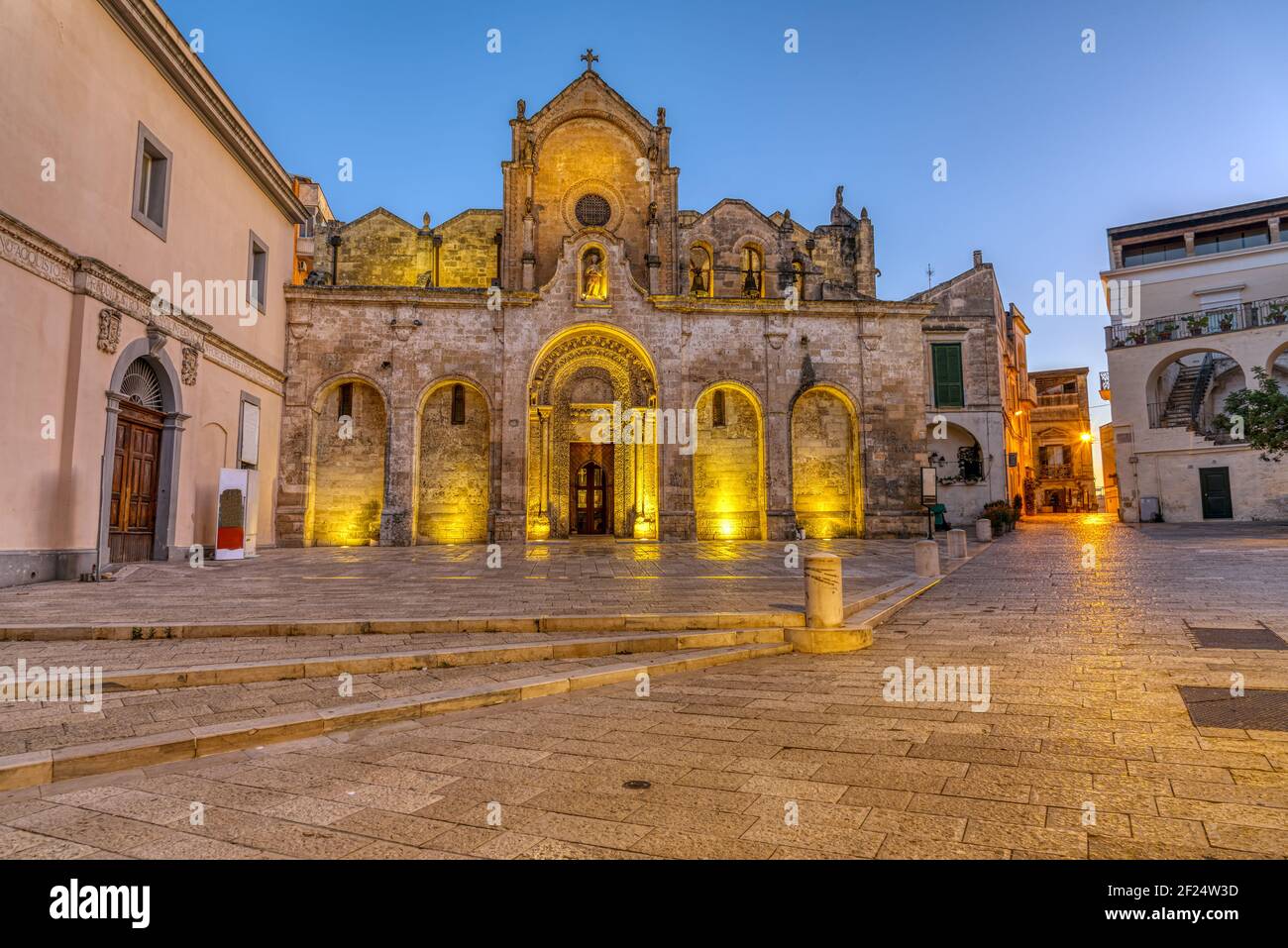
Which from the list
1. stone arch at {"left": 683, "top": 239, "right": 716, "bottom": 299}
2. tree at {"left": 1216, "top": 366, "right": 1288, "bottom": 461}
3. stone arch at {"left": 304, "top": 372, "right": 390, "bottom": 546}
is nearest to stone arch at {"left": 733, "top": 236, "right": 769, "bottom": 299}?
stone arch at {"left": 683, "top": 239, "right": 716, "bottom": 299}

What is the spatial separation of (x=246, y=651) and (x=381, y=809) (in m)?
3.62

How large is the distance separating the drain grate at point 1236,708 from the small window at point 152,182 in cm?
1696

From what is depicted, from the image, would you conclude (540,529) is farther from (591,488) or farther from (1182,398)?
(1182,398)

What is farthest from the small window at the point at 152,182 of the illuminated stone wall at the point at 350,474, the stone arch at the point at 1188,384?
the stone arch at the point at 1188,384

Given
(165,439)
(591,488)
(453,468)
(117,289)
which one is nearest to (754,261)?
(591,488)

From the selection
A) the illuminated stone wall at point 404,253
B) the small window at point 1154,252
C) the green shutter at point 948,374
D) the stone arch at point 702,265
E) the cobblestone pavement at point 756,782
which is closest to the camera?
the cobblestone pavement at point 756,782

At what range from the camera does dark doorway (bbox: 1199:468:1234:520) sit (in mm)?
29641

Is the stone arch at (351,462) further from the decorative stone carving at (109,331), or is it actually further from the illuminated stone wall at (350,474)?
the decorative stone carving at (109,331)

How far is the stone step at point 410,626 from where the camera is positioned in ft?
21.3

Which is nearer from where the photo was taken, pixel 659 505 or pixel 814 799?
pixel 814 799

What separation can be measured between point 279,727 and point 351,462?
2015 centimetres

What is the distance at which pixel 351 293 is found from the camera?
2230 cm
